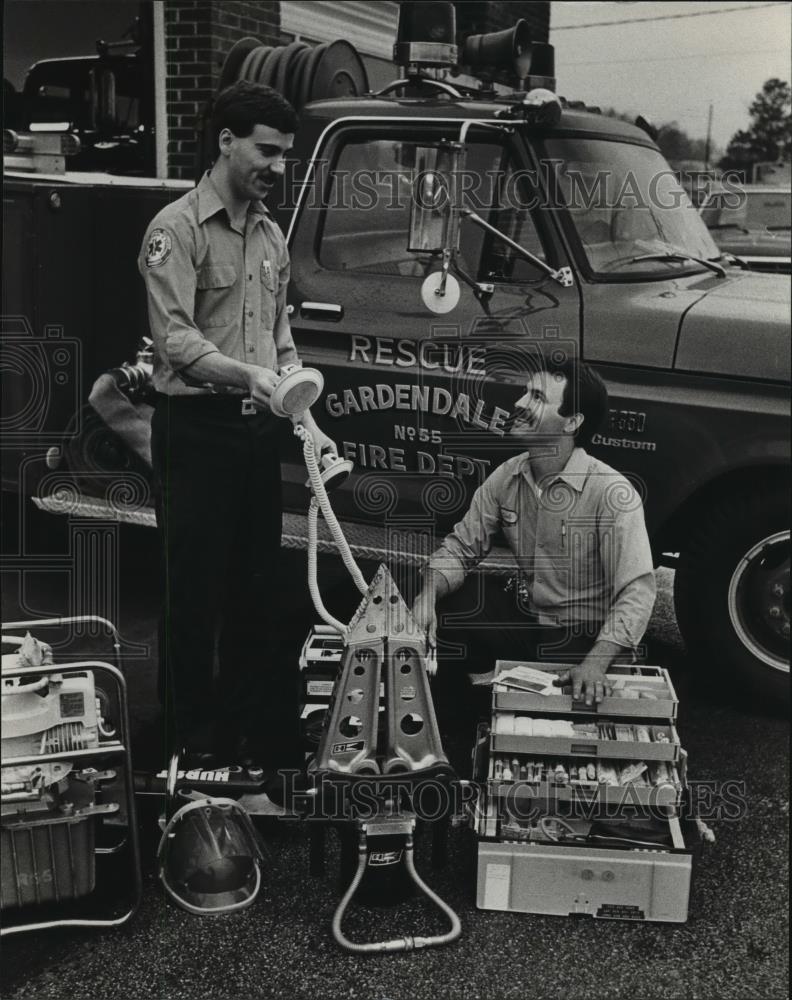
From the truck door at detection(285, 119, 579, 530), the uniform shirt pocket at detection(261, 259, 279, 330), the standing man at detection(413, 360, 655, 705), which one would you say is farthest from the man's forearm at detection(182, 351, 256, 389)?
the standing man at detection(413, 360, 655, 705)

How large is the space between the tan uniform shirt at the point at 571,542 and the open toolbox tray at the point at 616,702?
11 centimetres

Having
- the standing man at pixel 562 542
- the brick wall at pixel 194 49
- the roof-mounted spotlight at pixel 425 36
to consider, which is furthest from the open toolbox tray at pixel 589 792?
the roof-mounted spotlight at pixel 425 36

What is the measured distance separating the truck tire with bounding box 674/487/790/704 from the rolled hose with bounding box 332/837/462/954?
4.53ft

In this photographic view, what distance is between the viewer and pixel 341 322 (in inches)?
135

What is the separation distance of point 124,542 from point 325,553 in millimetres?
665

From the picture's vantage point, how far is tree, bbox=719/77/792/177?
10.3 feet

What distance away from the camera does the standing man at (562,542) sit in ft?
9.33

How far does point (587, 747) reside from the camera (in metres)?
2.67

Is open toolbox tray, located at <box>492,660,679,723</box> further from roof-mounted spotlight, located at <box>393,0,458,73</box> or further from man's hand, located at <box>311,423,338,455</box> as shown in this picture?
roof-mounted spotlight, located at <box>393,0,458,73</box>

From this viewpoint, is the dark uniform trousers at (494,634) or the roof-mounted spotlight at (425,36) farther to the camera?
the roof-mounted spotlight at (425,36)

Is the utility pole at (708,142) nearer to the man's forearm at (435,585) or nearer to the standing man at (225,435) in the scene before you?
the standing man at (225,435)

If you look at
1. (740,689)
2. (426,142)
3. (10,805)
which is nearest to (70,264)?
(426,142)

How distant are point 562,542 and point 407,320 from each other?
0.81 meters

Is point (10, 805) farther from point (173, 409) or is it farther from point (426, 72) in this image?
point (426, 72)
